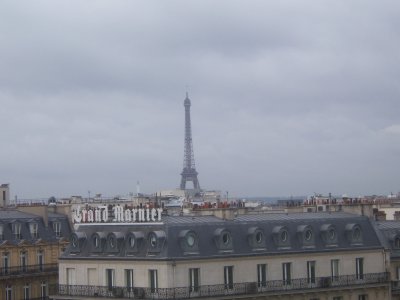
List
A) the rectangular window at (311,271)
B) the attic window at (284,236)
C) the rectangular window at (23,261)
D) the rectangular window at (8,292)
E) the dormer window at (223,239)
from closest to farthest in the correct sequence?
the dormer window at (223,239)
the attic window at (284,236)
the rectangular window at (311,271)
the rectangular window at (8,292)
the rectangular window at (23,261)

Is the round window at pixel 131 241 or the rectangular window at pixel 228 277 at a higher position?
the round window at pixel 131 241

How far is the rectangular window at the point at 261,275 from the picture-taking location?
279 ft

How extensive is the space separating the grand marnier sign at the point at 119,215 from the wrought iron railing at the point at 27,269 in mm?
12276

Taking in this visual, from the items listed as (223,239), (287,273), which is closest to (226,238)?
(223,239)

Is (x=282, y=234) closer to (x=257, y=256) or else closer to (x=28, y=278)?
(x=257, y=256)

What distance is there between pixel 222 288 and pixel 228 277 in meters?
1.29

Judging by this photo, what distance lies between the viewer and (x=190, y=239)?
267 ft

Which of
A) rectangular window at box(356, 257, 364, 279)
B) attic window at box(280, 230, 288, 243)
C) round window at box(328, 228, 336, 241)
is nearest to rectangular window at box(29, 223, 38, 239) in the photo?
attic window at box(280, 230, 288, 243)

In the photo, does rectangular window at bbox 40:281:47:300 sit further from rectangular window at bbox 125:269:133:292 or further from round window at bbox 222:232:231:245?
round window at bbox 222:232:231:245

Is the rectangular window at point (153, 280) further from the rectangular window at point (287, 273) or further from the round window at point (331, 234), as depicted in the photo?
the round window at point (331, 234)

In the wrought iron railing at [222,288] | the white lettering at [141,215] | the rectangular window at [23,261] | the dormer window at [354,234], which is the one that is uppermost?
the white lettering at [141,215]

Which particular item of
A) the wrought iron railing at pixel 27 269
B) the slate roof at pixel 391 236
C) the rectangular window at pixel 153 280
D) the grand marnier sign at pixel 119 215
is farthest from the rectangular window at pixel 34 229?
the slate roof at pixel 391 236

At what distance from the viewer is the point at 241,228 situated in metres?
85.8

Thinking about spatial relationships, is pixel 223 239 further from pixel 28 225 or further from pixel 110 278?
pixel 28 225
